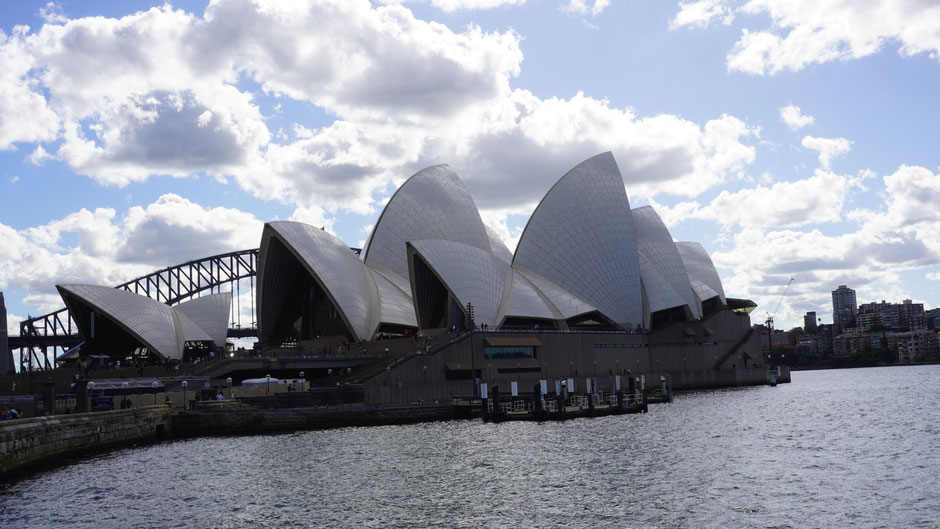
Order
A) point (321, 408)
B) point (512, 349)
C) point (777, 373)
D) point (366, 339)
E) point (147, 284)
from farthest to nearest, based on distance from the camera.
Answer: point (147, 284) < point (777, 373) < point (366, 339) < point (512, 349) < point (321, 408)

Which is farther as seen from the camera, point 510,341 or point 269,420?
point 510,341

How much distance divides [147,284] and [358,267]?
67.0 meters

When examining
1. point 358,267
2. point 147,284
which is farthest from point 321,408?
point 147,284

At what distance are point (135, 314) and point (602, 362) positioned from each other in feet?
148

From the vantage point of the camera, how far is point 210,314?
92.8 metres

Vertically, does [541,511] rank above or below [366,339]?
below

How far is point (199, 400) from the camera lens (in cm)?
5578

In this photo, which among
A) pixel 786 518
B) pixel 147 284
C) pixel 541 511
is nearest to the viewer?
pixel 786 518

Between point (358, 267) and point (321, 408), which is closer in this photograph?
point (321, 408)

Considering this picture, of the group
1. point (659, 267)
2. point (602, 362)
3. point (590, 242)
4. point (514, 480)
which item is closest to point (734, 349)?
point (659, 267)

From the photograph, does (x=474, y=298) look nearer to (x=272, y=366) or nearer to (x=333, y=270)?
(x=333, y=270)

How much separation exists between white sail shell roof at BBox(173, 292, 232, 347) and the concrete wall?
35941mm

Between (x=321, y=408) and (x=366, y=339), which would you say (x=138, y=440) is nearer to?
(x=321, y=408)

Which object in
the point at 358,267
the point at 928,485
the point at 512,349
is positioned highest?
the point at 358,267
